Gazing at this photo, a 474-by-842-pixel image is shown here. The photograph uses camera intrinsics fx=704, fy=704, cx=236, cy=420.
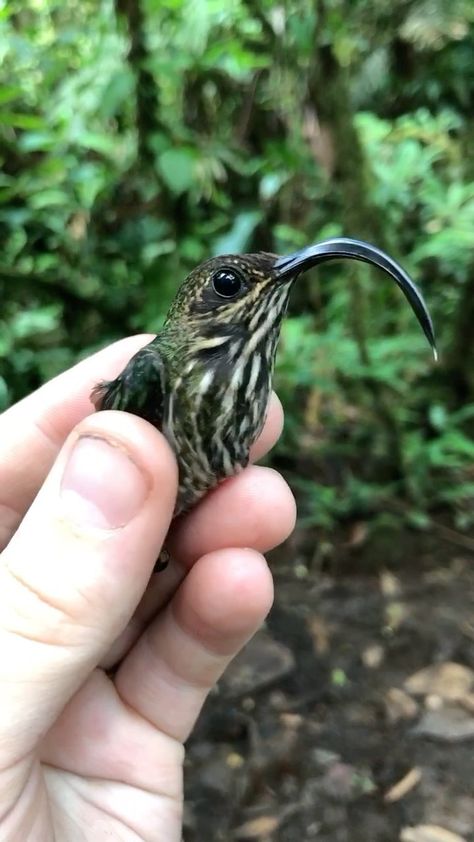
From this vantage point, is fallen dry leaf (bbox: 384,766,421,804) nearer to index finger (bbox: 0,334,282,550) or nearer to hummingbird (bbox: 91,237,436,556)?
index finger (bbox: 0,334,282,550)

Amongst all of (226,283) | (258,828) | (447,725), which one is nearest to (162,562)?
(226,283)

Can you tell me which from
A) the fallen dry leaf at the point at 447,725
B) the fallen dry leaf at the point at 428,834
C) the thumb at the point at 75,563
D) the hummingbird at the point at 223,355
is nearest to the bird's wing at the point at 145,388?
the hummingbird at the point at 223,355

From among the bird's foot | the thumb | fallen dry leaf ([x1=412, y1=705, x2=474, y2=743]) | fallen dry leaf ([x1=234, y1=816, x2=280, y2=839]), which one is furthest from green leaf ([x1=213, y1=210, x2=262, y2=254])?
fallen dry leaf ([x1=234, y1=816, x2=280, y2=839])

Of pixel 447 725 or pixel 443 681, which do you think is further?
pixel 443 681

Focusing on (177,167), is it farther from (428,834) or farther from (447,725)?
(428,834)

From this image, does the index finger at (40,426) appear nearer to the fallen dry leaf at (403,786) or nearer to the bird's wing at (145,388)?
the bird's wing at (145,388)
